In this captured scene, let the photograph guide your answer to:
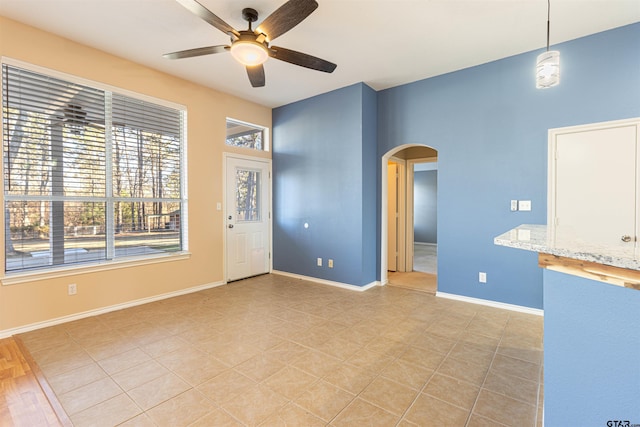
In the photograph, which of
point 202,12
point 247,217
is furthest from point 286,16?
point 247,217

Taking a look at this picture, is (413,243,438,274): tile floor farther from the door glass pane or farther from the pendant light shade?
the pendant light shade

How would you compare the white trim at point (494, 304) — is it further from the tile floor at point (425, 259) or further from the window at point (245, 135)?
the window at point (245, 135)

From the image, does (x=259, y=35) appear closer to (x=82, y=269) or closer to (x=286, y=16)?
(x=286, y=16)

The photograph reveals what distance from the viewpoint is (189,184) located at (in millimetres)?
4074

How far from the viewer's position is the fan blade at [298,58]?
2.47m

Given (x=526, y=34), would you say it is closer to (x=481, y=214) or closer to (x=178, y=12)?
(x=481, y=214)

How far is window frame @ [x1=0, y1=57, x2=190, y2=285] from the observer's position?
2727 millimetres

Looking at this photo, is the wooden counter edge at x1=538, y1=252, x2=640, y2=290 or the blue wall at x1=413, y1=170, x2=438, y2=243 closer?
the wooden counter edge at x1=538, y1=252, x2=640, y2=290

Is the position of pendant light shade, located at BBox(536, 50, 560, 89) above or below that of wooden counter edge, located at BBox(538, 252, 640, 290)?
above

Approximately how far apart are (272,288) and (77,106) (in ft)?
10.7

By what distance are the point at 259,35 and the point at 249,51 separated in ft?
0.49

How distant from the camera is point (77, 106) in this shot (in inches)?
124

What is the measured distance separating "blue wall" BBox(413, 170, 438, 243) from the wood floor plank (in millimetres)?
8760

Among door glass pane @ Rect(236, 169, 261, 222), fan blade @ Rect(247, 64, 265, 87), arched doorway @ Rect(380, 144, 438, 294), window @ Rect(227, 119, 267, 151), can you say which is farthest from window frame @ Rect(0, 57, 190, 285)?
arched doorway @ Rect(380, 144, 438, 294)
